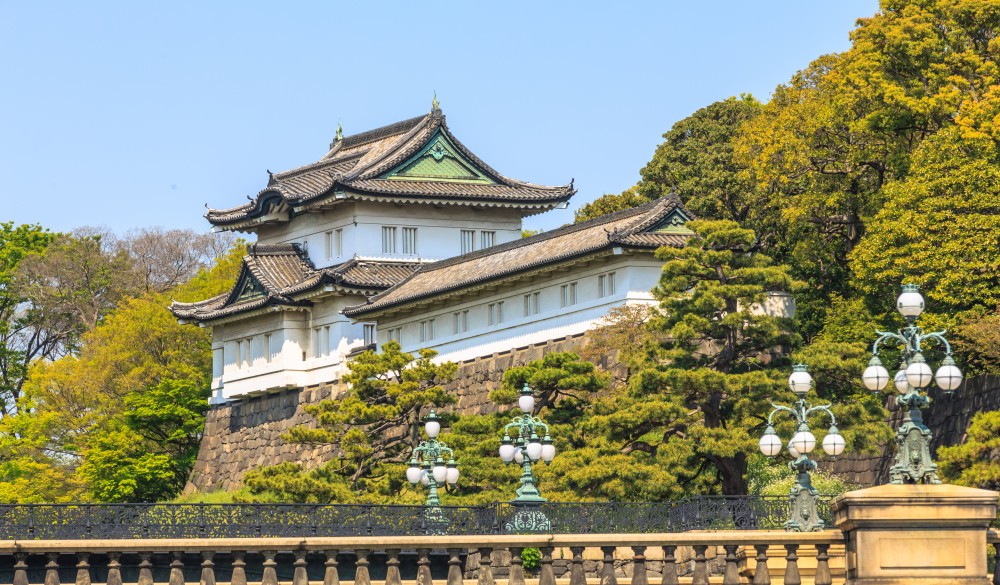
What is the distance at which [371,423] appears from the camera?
57.5 meters

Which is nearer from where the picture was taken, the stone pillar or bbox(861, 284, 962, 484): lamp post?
the stone pillar

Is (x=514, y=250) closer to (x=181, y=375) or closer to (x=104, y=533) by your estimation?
(x=181, y=375)

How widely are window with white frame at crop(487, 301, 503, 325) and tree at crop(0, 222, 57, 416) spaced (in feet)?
106

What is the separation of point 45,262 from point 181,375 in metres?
15.4

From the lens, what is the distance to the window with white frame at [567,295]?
58.2 m

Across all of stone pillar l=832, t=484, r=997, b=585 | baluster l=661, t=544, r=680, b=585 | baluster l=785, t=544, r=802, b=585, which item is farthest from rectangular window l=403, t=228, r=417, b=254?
stone pillar l=832, t=484, r=997, b=585

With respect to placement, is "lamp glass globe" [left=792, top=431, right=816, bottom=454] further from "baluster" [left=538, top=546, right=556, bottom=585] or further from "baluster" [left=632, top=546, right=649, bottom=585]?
"baluster" [left=538, top=546, right=556, bottom=585]

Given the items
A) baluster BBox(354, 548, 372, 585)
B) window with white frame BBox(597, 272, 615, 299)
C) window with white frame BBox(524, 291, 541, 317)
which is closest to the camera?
baluster BBox(354, 548, 372, 585)

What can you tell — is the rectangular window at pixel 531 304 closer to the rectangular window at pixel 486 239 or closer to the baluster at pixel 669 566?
the rectangular window at pixel 486 239

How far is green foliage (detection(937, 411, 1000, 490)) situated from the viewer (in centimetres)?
4225

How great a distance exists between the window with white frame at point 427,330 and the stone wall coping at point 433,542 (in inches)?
1466

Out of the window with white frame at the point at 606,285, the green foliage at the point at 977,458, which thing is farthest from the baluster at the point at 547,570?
the window with white frame at the point at 606,285

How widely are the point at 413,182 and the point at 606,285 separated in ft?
49.8

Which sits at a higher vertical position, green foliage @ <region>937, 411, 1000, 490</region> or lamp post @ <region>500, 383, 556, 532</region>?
green foliage @ <region>937, 411, 1000, 490</region>
